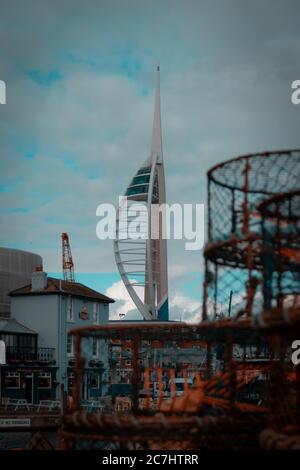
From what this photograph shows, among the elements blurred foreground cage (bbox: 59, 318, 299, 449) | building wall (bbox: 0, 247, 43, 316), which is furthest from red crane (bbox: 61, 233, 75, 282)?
blurred foreground cage (bbox: 59, 318, 299, 449)

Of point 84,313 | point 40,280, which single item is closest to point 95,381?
point 84,313

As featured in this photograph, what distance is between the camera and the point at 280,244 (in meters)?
15.4

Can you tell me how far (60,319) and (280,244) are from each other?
4239cm

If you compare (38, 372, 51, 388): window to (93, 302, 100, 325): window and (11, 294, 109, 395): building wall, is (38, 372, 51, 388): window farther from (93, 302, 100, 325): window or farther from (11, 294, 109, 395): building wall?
(93, 302, 100, 325): window

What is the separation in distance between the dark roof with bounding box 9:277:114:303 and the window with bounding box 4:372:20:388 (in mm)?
6621

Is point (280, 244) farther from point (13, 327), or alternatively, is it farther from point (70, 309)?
point (70, 309)

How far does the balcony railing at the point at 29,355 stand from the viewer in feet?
174
